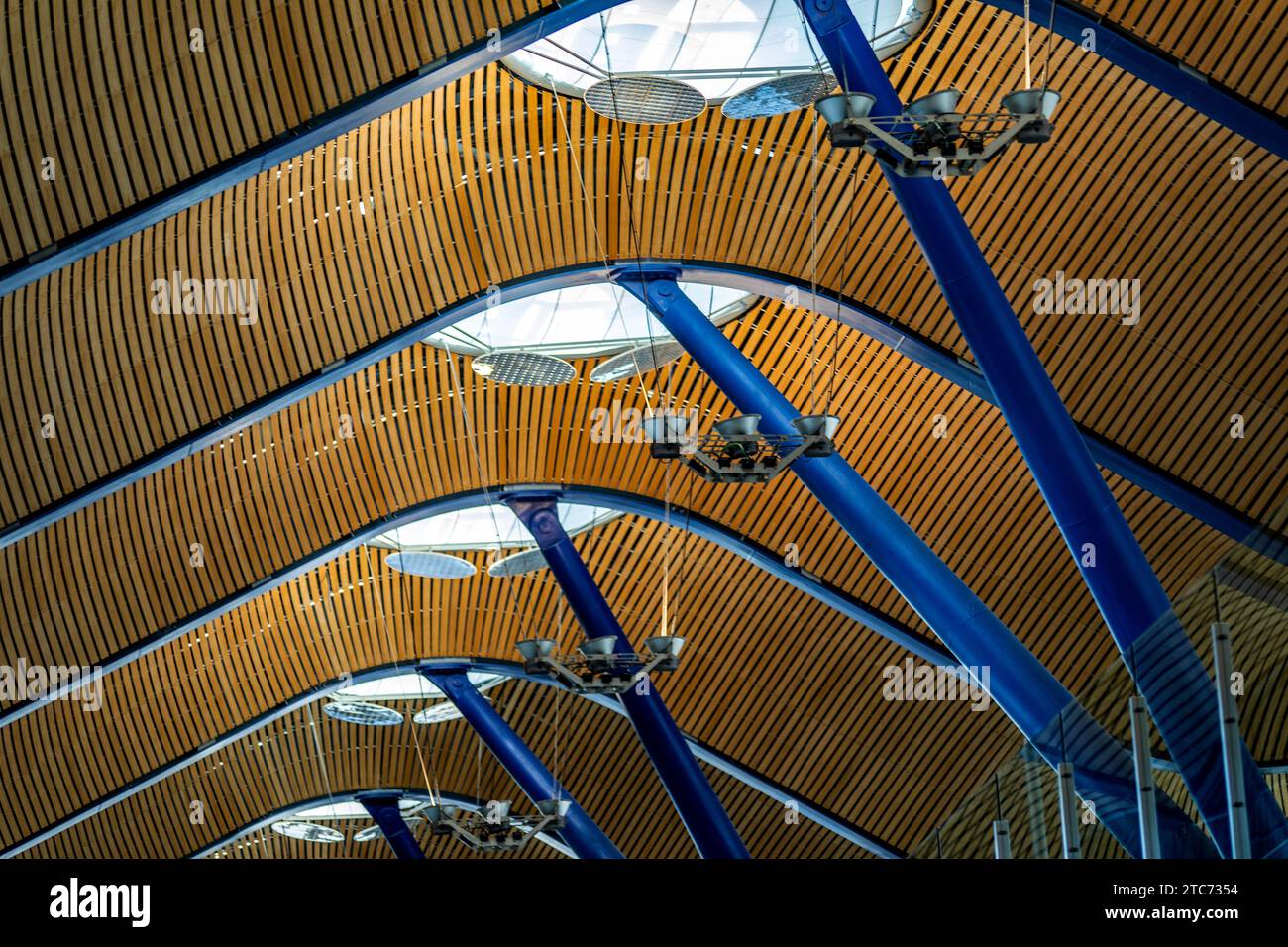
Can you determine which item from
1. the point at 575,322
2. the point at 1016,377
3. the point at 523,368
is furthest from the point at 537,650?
the point at 1016,377

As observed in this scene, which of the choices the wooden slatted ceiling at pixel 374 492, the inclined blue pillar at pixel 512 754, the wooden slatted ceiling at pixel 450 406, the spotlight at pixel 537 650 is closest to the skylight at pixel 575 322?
the wooden slatted ceiling at pixel 374 492

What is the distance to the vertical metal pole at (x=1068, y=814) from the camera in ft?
26.2

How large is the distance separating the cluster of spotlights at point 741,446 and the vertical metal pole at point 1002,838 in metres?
9.75

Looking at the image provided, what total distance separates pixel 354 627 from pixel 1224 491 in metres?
16.9

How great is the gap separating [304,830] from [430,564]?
18203 mm

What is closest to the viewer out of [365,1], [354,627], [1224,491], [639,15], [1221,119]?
Result: [365,1]

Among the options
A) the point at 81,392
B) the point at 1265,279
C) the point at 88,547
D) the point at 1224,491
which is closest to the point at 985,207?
the point at 1265,279

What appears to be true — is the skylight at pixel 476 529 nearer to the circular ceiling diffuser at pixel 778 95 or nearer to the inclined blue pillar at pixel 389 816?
the inclined blue pillar at pixel 389 816

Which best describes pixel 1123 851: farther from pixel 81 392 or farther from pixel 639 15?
pixel 81 392

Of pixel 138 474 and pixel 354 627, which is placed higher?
pixel 354 627

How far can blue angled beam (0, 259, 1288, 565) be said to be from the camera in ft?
71.2

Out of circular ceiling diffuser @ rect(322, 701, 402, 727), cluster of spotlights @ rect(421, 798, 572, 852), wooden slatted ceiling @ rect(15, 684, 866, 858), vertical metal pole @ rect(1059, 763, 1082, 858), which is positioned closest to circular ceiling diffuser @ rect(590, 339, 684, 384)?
cluster of spotlights @ rect(421, 798, 572, 852)
